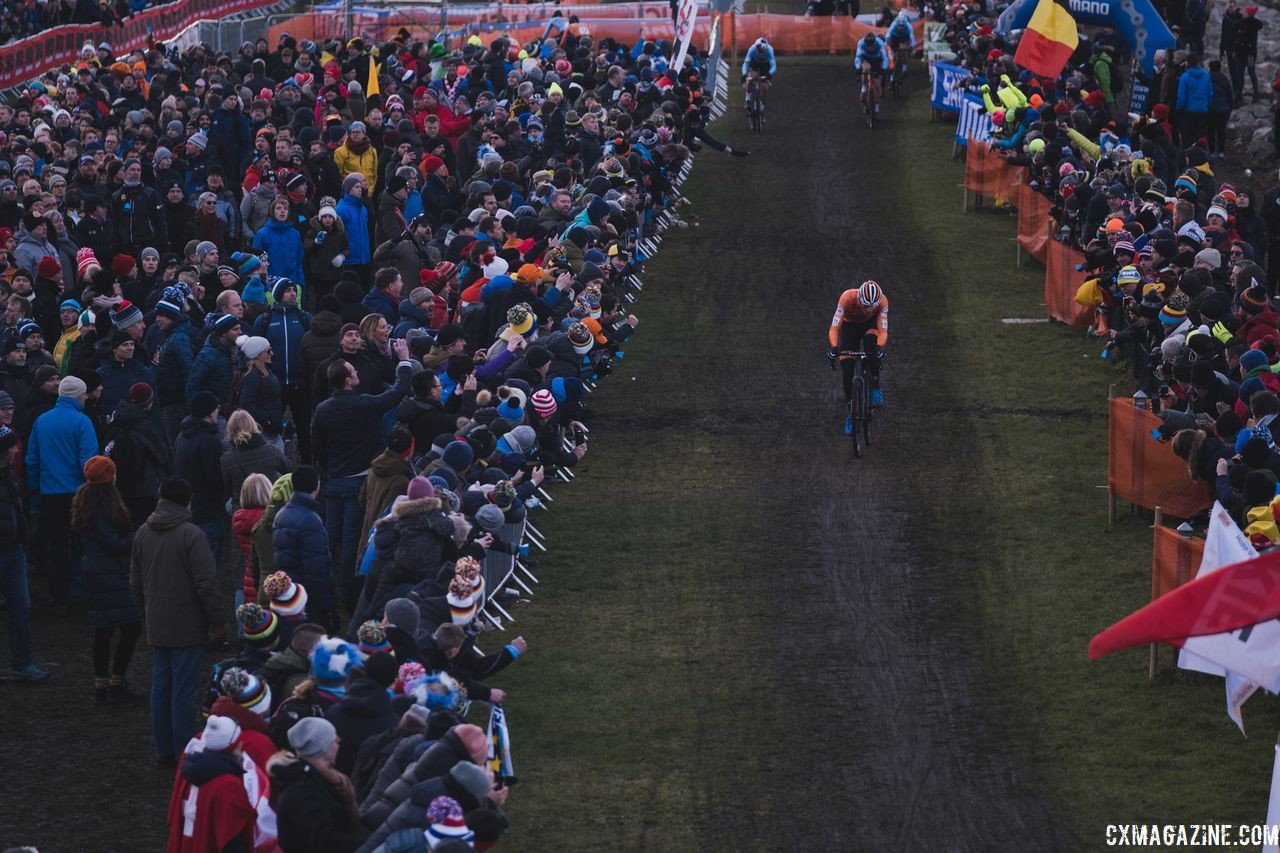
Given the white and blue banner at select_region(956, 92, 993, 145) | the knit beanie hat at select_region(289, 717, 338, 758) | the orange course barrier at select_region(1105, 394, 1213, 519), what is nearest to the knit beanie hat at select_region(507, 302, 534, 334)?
the orange course barrier at select_region(1105, 394, 1213, 519)

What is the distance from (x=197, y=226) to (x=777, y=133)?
59.2 feet

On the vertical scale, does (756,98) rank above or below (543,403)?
below

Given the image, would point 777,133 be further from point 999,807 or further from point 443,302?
point 999,807

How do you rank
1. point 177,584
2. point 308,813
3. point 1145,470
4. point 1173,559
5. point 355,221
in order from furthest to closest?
point 355,221 → point 1145,470 → point 1173,559 → point 177,584 → point 308,813

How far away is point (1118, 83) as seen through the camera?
36.2 meters

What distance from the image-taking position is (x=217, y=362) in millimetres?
16688

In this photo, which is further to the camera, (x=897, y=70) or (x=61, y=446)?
(x=897, y=70)

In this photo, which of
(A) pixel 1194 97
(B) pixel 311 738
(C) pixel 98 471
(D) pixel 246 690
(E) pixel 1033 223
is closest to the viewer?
(B) pixel 311 738

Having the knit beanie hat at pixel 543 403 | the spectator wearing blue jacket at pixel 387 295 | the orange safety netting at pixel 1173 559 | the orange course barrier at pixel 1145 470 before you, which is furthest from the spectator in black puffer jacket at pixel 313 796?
the spectator wearing blue jacket at pixel 387 295

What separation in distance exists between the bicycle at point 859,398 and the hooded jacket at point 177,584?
8.30m

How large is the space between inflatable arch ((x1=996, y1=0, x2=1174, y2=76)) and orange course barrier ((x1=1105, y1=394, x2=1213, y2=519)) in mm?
17101

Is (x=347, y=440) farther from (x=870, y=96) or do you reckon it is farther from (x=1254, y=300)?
(x=870, y=96)

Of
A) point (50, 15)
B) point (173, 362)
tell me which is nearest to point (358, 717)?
point (173, 362)

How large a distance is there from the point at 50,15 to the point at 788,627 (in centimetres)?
3632
